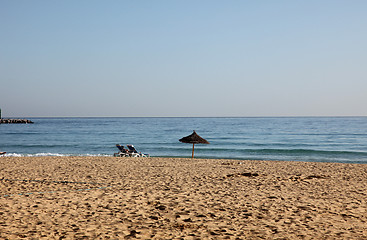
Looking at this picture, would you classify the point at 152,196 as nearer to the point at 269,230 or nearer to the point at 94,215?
the point at 94,215

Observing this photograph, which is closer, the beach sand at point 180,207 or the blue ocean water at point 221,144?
the beach sand at point 180,207

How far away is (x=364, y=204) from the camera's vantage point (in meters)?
7.32

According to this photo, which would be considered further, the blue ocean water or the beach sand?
the blue ocean water

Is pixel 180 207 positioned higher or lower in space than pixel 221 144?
higher

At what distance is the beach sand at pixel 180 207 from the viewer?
538 cm

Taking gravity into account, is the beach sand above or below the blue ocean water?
above

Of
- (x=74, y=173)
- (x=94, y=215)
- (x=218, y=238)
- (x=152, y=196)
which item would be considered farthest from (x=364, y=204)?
(x=74, y=173)

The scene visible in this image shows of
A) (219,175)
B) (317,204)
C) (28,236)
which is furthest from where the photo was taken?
(219,175)

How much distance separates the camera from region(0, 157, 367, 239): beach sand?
5.38m

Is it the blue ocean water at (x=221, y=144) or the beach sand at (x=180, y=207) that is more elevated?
the beach sand at (x=180, y=207)

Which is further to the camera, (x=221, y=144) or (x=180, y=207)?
(x=221, y=144)

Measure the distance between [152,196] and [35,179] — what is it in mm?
4718

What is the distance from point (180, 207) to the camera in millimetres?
6898

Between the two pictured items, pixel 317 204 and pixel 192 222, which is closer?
pixel 192 222
